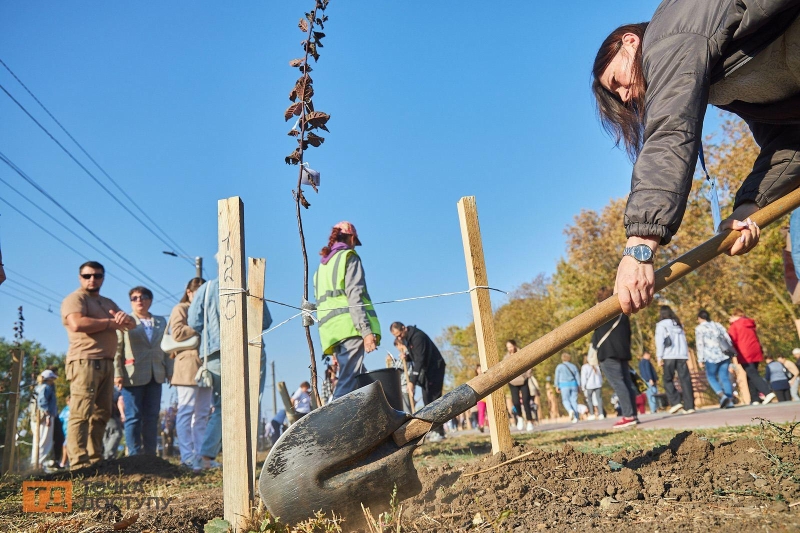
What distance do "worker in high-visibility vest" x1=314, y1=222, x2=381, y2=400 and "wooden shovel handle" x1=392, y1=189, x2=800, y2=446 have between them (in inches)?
115

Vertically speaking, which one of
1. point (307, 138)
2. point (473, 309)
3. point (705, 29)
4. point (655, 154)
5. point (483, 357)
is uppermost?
point (307, 138)

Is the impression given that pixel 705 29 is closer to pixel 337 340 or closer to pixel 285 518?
pixel 285 518

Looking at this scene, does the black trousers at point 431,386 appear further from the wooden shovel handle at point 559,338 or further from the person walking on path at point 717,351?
the wooden shovel handle at point 559,338

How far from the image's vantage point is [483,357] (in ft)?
11.6

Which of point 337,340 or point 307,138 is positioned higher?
point 307,138

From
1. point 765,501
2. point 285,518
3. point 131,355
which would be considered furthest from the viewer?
point 131,355

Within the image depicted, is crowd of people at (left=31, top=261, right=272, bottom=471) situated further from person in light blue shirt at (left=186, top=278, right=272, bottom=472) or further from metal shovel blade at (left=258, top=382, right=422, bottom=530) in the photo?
metal shovel blade at (left=258, top=382, right=422, bottom=530)

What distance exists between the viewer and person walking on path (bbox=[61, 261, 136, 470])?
19.7 ft

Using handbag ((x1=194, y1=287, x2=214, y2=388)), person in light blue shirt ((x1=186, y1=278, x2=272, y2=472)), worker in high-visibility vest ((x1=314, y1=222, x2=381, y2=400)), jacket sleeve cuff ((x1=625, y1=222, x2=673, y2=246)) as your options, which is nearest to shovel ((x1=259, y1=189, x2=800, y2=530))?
jacket sleeve cuff ((x1=625, y1=222, x2=673, y2=246))

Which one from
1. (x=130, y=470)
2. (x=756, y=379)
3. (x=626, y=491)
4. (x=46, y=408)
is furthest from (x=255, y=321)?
(x=756, y=379)

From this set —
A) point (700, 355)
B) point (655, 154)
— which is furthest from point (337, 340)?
point (700, 355)

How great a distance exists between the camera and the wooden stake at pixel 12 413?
7.40m

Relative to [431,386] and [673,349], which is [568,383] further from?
[431,386]

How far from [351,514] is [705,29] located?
7.89ft
